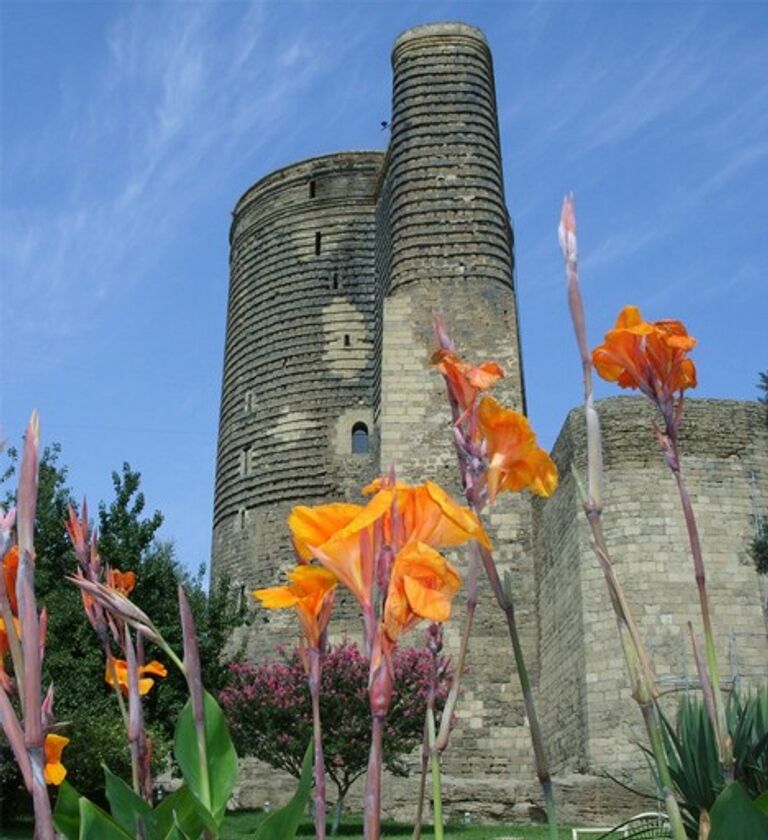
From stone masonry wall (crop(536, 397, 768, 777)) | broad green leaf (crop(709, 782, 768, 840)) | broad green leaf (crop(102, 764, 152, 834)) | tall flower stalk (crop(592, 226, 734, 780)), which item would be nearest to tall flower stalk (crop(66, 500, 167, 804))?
broad green leaf (crop(102, 764, 152, 834))

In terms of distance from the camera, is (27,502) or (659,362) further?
(659,362)

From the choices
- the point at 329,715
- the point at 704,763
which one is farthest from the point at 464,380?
the point at 329,715

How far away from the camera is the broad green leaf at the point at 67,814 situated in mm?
1639

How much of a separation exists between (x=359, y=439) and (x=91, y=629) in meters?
9.40

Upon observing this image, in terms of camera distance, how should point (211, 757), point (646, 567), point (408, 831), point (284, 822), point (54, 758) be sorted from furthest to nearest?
point (646, 567), point (408, 831), point (54, 758), point (211, 757), point (284, 822)

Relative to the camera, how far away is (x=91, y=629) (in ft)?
41.3

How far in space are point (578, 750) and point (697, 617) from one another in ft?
7.97

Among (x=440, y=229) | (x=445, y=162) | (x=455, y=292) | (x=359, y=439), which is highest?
(x=445, y=162)

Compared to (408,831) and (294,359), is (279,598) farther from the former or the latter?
(294,359)

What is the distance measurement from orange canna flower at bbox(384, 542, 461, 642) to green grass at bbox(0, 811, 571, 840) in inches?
360

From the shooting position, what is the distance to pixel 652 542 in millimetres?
13820

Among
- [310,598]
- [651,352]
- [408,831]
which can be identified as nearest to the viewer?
[310,598]

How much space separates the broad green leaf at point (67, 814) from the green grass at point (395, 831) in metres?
8.75

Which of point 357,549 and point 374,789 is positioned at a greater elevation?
point 357,549
